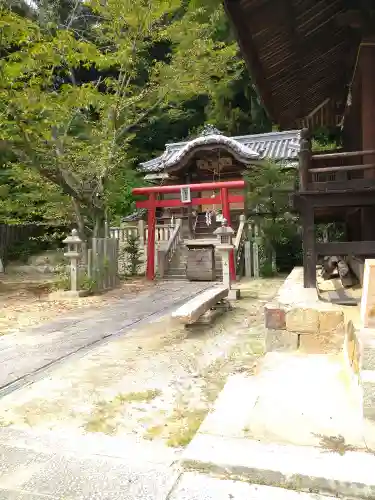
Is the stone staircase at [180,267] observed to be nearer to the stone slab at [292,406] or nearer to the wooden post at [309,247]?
the wooden post at [309,247]

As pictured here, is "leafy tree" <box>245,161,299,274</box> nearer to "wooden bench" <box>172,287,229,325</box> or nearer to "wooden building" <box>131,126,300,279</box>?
"wooden building" <box>131,126,300,279</box>

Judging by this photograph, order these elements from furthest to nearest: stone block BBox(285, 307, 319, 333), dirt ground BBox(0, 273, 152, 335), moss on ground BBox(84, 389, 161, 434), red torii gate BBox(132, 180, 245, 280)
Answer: red torii gate BBox(132, 180, 245, 280)
dirt ground BBox(0, 273, 152, 335)
stone block BBox(285, 307, 319, 333)
moss on ground BBox(84, 389, 161, 434)

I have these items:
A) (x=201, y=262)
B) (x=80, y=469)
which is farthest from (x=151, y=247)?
(x=80, y=469)

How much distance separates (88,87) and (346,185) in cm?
739

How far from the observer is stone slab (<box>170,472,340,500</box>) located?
5.88ft

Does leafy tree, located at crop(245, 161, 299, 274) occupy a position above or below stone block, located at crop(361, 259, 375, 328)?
above

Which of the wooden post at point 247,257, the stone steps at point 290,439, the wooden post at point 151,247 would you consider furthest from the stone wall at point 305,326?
the wooden post at point 151,247

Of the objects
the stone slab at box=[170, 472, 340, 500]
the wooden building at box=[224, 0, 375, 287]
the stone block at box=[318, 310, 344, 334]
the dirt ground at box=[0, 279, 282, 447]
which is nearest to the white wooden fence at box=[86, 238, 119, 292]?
the dirt ground at box=[0, 279, 282, 447]

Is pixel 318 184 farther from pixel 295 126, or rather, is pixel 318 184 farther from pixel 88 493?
pixel 88 493

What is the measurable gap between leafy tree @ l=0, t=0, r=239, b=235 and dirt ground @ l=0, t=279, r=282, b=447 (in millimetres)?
6035

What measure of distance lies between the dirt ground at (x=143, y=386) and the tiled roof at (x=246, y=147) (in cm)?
1167

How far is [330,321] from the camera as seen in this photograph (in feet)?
11.0

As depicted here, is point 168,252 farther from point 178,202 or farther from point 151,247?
point 178,202

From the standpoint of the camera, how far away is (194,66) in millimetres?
12156
